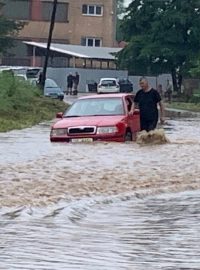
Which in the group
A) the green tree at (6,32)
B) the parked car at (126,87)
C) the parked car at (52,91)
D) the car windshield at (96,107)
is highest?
the green tree at (6,32)

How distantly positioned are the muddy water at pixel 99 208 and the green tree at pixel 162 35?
161 ft

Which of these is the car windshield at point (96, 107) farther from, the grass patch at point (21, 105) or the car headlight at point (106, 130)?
the grass patch at point (21, 105)

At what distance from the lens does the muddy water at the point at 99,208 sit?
30.6 ft

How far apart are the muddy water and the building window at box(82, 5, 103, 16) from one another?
74.8 meters

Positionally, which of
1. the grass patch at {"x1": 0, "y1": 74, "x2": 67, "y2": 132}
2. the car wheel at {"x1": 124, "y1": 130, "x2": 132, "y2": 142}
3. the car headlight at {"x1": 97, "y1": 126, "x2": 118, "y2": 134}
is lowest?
the grass patch at {"x1": 0, "y1": 74, "x2": 67, "y2": 132}

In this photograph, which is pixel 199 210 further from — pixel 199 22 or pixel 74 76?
pixel 74 76

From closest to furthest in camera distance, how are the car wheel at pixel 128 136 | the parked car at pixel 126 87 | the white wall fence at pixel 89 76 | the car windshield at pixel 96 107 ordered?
the car wheel at pixel 128 136
the car windshield at pixel 96 107
the parked car at pixel 126 87
the white wall fence at pixel 89 76

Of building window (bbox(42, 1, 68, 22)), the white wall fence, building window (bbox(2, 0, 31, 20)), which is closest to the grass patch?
the white wall fence

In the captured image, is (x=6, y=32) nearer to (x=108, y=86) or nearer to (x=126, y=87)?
(x=108, y=86)

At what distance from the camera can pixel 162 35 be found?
70.1 m

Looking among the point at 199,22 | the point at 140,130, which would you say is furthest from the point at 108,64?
the point at 140,130

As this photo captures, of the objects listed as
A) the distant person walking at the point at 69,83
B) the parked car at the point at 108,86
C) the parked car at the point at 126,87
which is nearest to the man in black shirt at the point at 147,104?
the parked car at the point at 108,86

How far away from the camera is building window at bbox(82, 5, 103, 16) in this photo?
313 feet

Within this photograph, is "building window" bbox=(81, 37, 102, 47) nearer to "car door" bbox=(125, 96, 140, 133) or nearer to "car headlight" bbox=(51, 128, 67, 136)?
"car door" bbox=(125, 96, 140, 133)
